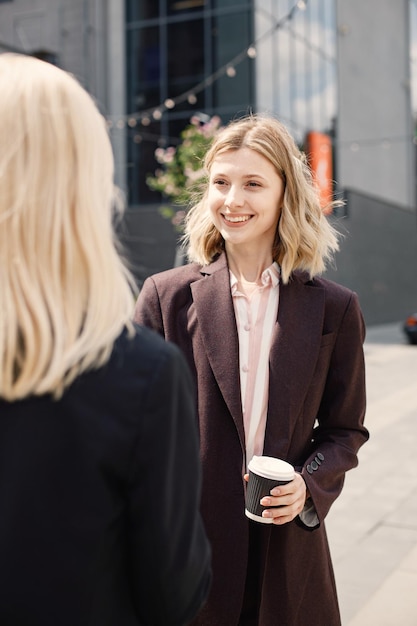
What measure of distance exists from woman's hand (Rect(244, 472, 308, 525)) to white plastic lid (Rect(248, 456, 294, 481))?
0.04 m

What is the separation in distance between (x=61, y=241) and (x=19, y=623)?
1.65ft

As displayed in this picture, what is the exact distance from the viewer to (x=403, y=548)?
15.5ft

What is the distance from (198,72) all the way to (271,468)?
1957cm

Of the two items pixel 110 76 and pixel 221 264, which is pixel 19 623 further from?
pixel 110 76

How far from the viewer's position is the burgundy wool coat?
6.43ft

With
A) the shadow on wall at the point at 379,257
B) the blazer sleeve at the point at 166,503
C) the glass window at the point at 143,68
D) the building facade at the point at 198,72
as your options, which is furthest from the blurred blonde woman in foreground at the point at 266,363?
the shadow on wall at the point at 379,257

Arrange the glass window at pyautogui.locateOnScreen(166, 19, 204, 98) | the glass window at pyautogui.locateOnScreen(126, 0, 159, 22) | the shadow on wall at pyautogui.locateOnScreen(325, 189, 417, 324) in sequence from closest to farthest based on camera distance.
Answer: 1. the glass window at pyautogui.locateOnScreen(166, 19, 204, 98)
2. the glass window at pyautogui.locateOnScreen(126, 0, 159, 22)
3. the shadow on wall at pyautogui.locateOnScreen(325, 189, 417, 324)

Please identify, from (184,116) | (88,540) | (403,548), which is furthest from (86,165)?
(184,116)

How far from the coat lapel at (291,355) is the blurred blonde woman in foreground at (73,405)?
0.86 metres

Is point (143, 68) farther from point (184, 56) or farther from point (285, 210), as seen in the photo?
point (285, 210)

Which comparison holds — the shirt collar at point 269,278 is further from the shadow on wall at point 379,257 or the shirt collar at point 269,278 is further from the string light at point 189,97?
the shadow on wall at point 379,257

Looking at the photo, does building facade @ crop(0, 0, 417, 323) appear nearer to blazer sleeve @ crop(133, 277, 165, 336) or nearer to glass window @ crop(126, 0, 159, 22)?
glass window @ crop(126, 0, 159, 22)

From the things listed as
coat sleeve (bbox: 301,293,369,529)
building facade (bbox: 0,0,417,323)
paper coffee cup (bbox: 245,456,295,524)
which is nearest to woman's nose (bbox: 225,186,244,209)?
coat sleeve (bbox: 301,293,369,529)

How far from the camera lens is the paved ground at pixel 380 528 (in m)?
3.91
